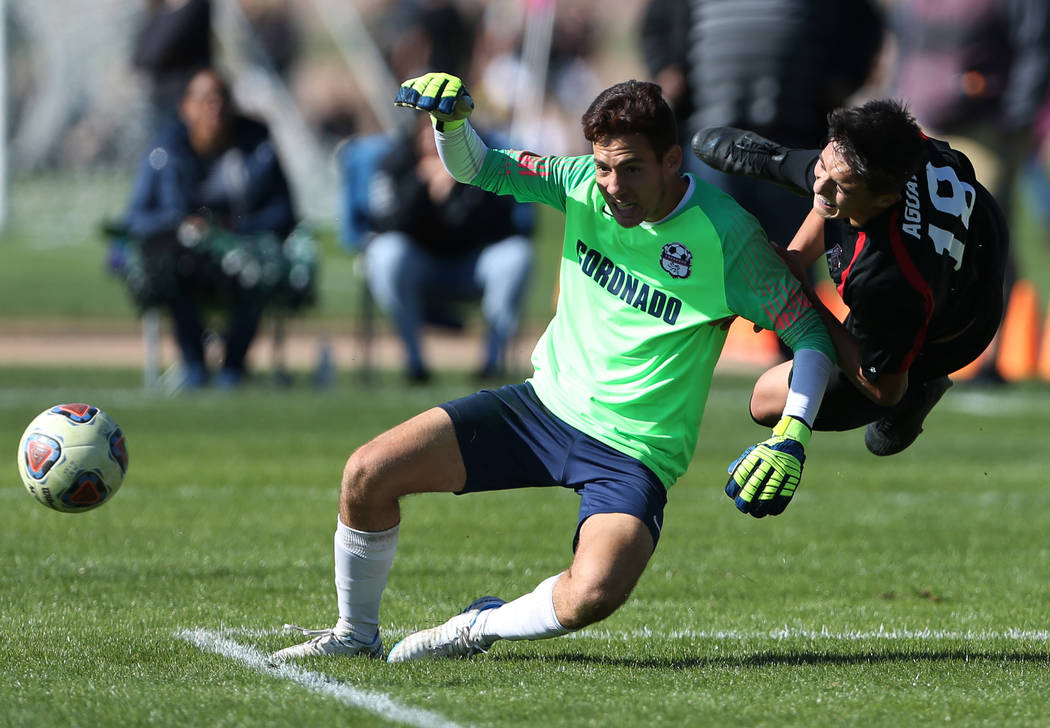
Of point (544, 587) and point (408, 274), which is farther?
point (408, 274)

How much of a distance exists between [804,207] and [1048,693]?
879cm

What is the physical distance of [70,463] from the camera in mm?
6023

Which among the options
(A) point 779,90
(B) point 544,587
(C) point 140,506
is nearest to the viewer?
(B) point 544,587

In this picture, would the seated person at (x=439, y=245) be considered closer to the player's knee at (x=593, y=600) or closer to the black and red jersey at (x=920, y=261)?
the black and red jersey at (x=920, y=261)

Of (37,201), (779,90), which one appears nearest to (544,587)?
(779,90)

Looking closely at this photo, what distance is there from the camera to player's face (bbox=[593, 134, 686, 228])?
17.1ft

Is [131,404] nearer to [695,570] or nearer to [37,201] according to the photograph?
[695,570]

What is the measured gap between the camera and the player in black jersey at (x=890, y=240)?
512 centimetres

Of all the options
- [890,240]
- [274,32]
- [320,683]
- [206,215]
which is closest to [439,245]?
[206,215]

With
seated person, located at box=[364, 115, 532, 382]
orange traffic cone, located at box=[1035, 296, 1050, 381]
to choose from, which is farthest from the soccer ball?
orange traffic cone, located at box=[1035, 296, 1050, 381]

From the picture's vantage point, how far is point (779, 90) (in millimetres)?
11961

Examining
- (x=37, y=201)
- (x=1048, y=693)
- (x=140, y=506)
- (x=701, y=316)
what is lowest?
(x=37, y=201)

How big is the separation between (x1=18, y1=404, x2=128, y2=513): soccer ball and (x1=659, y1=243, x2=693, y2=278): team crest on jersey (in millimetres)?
2207

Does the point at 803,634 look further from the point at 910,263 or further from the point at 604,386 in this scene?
the point at 910,263
